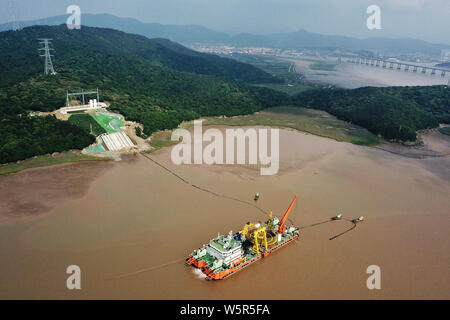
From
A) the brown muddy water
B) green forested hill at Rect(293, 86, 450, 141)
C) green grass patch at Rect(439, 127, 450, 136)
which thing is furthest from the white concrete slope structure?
green grass patch at Rect(439, 127, 450, 136)

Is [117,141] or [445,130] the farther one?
[445,130]

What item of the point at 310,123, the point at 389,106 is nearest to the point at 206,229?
the point at 310,123

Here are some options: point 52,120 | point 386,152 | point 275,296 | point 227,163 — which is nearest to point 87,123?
point 52,120

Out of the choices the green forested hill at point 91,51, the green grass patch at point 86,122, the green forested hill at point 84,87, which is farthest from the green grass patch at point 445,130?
the green forested hill at point 91,51

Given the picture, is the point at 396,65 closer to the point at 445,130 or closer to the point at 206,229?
the point at 445,130

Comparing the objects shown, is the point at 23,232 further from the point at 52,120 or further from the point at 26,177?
the point at 52,120

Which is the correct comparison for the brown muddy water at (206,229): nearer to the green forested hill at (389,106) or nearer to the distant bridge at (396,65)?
the green forested hill at (389,106)
